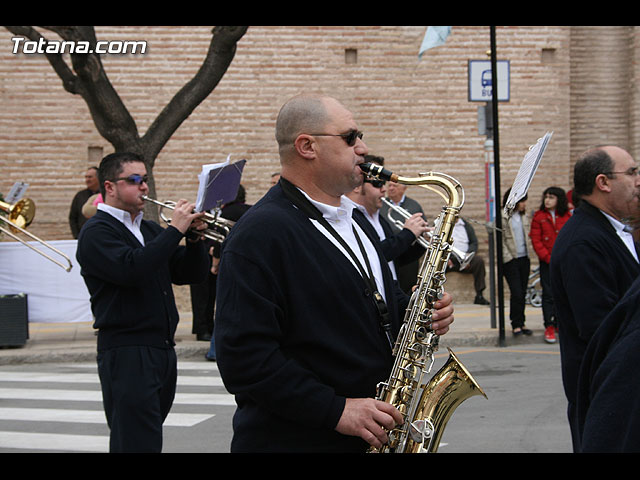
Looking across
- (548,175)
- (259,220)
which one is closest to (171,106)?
(548,175)

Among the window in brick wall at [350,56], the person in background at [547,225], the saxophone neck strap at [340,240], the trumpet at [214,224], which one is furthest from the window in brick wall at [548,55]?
the saxophone neck strap at [340,240]

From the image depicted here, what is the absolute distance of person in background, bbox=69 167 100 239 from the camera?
42.0 feet

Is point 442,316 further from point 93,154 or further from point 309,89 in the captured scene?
point 93,154

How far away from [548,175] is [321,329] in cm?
1490

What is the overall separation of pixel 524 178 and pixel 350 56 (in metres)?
13.9

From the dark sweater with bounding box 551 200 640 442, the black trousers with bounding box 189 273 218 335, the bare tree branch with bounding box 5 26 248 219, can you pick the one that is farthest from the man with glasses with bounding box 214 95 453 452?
the bare tree branch with bounding box 5 26 248 219

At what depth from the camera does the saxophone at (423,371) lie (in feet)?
10.2

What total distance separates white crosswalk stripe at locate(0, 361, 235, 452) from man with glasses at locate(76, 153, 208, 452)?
227 cm

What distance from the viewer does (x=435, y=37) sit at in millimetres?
14875

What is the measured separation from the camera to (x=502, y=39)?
16.9 m

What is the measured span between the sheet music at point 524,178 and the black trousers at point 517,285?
8363mm

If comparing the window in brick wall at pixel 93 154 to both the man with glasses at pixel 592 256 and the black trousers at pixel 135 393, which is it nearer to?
the black trousers at pixel 135 393

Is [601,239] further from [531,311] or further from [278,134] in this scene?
[531,311]

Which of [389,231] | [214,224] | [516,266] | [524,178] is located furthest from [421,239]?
[516,266]
